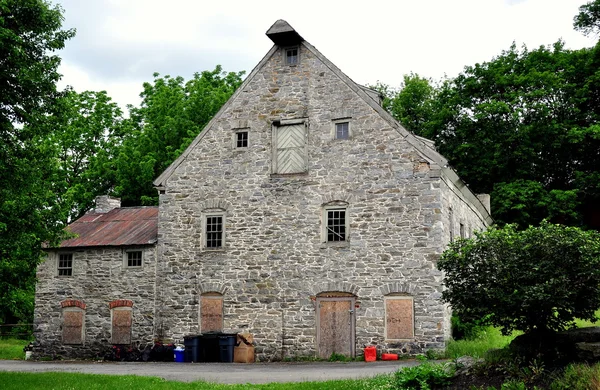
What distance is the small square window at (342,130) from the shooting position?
2317cm

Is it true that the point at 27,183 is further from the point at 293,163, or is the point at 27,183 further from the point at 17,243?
the point at 293,163

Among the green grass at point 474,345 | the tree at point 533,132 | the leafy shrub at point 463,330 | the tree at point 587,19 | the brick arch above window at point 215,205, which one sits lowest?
the green grass at point 474,345

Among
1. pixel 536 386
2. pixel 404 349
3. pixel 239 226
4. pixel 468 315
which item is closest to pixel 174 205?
pixel 239 226

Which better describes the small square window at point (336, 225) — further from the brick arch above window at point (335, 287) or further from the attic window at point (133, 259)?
the attic window at point (133, 259)

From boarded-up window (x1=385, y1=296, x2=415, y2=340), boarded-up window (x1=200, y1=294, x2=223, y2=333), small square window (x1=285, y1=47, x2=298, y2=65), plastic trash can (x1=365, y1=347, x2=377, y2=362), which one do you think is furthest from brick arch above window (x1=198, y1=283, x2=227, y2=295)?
small square window (x1=285, y1=47, x2=298, y2=65)

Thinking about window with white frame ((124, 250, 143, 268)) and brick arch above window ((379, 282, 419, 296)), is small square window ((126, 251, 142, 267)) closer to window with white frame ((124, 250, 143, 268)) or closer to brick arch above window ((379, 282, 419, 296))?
window with white frame ((124, 250, 143, 268))

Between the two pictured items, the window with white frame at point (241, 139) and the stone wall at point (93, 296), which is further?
the stone wall at point (93, 296)

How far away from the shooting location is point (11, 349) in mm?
30062

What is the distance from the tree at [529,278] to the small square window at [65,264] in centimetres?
1717

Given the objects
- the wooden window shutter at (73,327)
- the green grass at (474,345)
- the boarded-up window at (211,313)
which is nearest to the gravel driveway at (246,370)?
the green grass at (474,345)

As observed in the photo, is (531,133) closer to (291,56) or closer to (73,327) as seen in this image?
(291,56)

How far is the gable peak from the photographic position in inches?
932

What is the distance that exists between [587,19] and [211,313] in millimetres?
25771

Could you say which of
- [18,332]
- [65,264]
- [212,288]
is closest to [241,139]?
[212,288]
